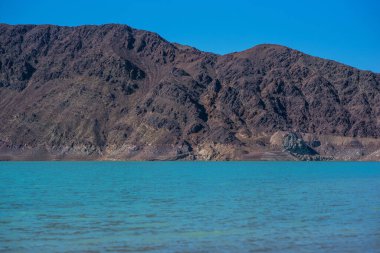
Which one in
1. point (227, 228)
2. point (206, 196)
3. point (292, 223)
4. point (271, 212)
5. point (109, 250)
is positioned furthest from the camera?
point (206, 196)

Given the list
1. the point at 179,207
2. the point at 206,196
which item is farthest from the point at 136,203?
the point at 206,196

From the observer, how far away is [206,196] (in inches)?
2336

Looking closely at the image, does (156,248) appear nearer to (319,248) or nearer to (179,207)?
(319,248)

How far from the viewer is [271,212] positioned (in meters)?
43.8

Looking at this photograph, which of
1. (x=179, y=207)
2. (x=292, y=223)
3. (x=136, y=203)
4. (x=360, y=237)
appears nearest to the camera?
(x=360, y=237)

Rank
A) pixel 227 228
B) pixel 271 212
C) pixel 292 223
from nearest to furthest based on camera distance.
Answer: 1. pixel 227 228
2. pixel 292 223
3. pixel 271 212

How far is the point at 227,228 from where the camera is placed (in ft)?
115

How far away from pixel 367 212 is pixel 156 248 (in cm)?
2106

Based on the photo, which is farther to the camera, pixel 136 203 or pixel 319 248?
pixel 136 203

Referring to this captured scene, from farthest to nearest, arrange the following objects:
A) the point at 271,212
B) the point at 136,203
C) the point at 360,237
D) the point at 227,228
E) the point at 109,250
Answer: the point at 136,203
the point at 271,212
the point at 227,228
the point at 360,237
the point at 109,250

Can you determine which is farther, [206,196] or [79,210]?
[206,196]

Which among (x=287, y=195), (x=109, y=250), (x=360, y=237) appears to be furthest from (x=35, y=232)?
(x=287, y=195)

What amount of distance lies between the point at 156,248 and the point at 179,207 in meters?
18.5

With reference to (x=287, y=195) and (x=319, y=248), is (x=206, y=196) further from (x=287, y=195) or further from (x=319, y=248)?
(x=319, y=248)
